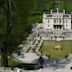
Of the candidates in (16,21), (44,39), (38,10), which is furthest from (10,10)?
(38,10)

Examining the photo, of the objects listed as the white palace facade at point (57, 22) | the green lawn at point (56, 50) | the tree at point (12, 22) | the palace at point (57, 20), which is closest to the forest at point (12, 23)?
the tree at point (12, 22)

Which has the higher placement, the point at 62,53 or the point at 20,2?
the point at 20,2

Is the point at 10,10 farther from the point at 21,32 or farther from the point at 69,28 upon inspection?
the point at 69,28

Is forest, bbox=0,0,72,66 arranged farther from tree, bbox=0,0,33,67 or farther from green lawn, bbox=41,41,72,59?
green lawn, bbox=41,41,72,59

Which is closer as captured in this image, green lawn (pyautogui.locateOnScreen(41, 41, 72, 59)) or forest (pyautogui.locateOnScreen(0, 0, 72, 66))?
forest (pyautogui.locateOnScreen(0, 0, 72, 66))

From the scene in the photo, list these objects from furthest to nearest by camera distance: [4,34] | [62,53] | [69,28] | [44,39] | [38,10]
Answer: [38,10] < [69,28] < [44,39] < [62,53] < [4,34]

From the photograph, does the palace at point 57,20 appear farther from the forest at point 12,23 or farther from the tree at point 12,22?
the tree at point 12,22

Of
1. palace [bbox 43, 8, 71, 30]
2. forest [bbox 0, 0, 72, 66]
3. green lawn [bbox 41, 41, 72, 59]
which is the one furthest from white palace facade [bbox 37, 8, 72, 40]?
forest [bbox 0, 0, 72, 66]

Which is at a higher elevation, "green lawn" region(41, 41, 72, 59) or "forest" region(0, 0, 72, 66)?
"forest" region(0, 0, 72, 66)
